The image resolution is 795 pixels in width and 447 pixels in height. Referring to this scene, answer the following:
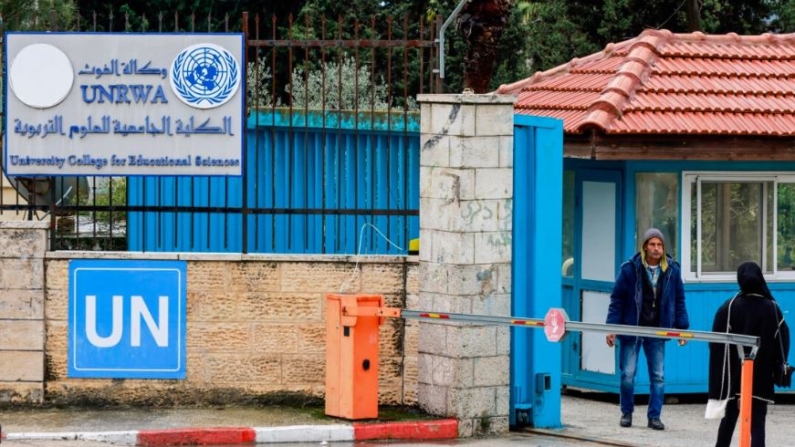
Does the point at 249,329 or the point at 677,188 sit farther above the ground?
the point at 677,188

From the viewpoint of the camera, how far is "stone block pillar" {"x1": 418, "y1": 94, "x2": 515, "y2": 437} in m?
11.3

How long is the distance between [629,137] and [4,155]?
518 centimetres

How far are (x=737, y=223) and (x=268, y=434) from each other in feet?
17.0

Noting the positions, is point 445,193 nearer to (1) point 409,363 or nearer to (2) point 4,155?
(1) point 409,363

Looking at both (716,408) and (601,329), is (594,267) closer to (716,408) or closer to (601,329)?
(601,329)

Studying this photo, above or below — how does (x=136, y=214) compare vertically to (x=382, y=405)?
above

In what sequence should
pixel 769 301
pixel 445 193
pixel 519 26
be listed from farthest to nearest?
Answer: pixel 519 26 < pixel 445 193 < pixel 769 301

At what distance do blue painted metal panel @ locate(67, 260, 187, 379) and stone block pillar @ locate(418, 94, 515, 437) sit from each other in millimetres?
1943

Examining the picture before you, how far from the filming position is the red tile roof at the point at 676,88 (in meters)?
13.2

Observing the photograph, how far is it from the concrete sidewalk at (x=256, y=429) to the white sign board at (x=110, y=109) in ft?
6.09

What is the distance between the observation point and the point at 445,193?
37.2ft

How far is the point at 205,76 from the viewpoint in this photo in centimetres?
1179

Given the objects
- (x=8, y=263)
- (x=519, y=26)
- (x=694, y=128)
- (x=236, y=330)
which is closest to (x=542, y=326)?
(x=236, y=330)

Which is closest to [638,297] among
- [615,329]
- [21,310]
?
[615,329]
